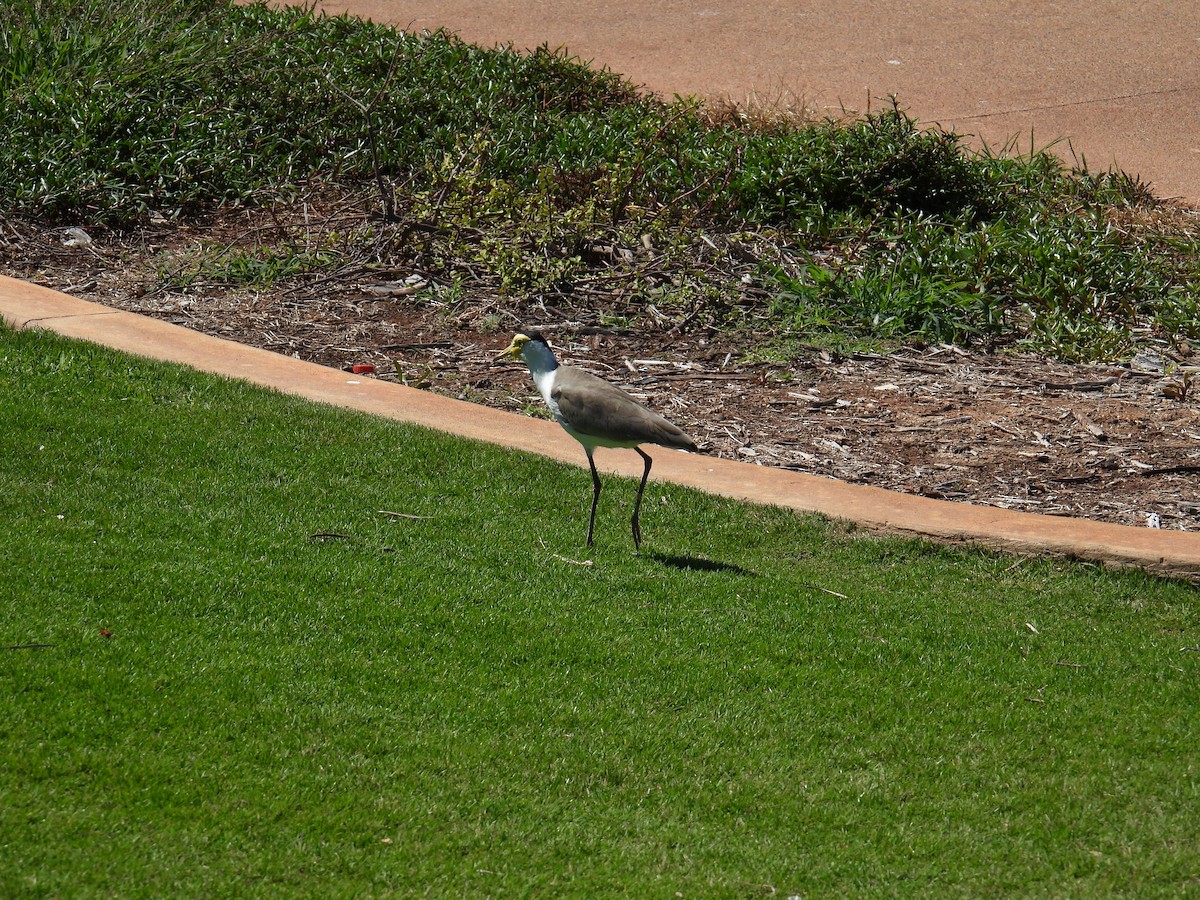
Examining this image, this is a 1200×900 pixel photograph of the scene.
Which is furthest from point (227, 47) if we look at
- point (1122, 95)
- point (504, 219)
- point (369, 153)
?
point (1122, 95)

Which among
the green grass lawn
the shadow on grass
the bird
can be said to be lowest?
the green grass lawn

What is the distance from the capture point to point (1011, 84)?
12.9 metres

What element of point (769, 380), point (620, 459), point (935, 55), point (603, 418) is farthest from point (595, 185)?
point (935, 55)

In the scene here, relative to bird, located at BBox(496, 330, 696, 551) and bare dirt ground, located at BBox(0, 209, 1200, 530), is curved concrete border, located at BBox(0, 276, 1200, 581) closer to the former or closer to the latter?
bare dirt ground, located at BBox(0, 209, 1200, 530)

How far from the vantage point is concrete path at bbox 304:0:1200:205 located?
11977 mm

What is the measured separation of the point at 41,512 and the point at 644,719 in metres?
2.65

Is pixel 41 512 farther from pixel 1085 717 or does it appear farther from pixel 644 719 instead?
pixel 1085 717

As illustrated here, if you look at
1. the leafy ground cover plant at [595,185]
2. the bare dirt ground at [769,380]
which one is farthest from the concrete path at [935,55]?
the bare dirt ground at [769,380]

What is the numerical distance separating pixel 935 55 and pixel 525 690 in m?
10.6

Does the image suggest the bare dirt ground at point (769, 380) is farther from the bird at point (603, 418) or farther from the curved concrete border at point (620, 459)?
the bird at point (603, 418)

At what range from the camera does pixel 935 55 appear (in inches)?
532

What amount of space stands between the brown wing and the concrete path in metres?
6.68

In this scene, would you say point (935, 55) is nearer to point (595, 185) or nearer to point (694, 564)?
point (595, 185)

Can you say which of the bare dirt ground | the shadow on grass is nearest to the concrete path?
the bare dirt ground
